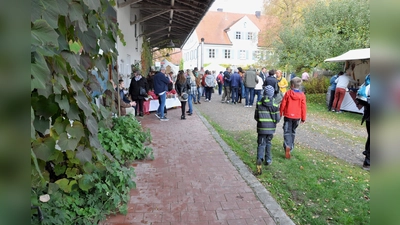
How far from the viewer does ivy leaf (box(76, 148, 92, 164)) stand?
262cm

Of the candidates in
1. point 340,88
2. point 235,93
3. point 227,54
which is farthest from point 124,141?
point 227,54

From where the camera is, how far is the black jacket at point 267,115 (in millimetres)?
5254

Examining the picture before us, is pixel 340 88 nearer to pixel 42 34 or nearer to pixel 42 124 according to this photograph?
pixel 42 124

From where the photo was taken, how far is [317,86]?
1783 centimetres

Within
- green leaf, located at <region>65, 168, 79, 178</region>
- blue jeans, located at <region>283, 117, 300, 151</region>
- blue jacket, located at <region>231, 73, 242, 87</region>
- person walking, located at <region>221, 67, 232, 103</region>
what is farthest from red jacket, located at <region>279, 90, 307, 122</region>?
person walking, located at <region>221, 67, 232, 103</region>

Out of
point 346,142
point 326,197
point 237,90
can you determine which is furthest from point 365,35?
point 326,197

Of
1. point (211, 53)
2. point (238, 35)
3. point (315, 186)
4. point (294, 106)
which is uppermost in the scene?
point (238, 35)

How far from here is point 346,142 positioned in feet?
26.2

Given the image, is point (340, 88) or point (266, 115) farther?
point (340, 88)

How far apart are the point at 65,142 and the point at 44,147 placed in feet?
0.70

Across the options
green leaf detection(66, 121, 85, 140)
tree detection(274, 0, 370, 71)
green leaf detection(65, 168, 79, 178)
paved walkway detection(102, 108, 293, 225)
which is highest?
tree detection(274, 0, 370, 71)

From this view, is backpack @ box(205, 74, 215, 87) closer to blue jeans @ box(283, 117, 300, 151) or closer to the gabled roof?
blue jeans @ box(283, 117, 300, 151)

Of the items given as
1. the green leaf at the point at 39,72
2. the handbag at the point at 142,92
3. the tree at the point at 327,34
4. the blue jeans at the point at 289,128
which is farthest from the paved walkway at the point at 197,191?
the tree at the point at 327,34

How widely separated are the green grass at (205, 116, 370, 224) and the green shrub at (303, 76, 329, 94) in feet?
38.6
